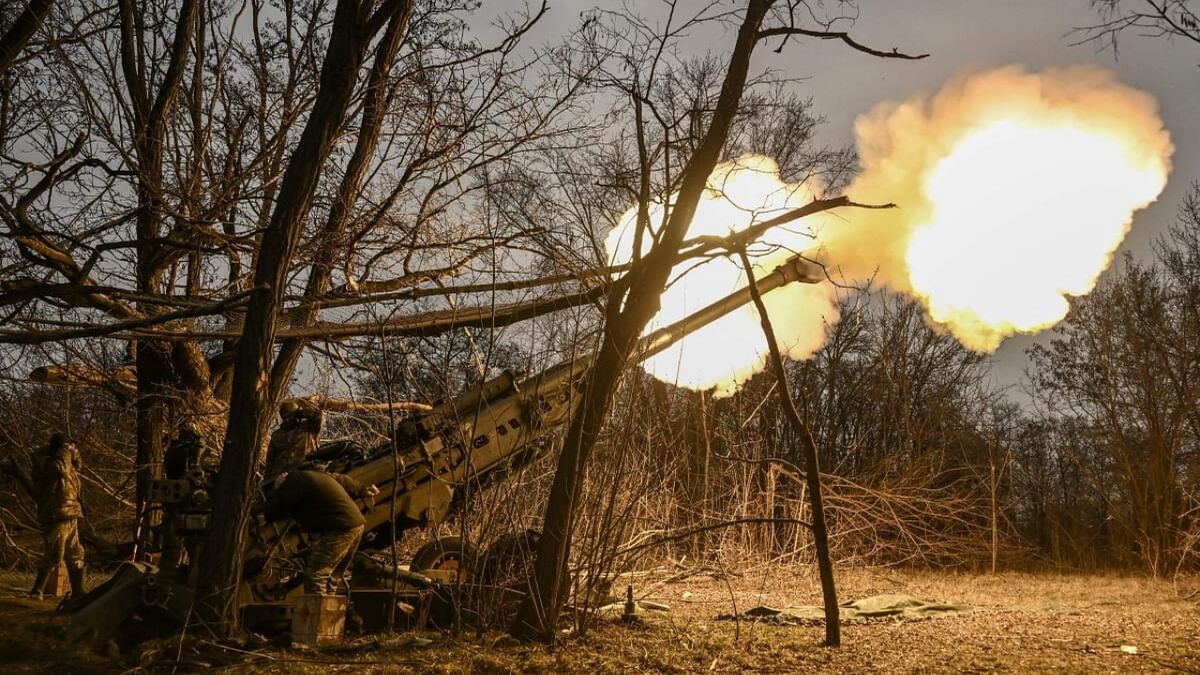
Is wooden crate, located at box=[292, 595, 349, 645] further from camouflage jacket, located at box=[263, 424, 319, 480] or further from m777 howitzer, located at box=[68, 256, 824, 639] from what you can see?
camouflage jacket, located at box=[263, 424, 319, 480]

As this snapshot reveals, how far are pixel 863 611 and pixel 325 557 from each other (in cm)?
Result: 538

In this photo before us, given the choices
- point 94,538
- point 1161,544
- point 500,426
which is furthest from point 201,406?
point 1161,544

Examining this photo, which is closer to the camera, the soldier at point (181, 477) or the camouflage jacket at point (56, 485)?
the soldier at point (181, 477)

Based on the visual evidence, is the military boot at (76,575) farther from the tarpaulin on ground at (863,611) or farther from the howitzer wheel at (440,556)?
the tarpaulin on ground at (863,611)

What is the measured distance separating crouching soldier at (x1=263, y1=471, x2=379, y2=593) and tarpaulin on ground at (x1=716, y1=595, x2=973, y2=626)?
12.9 ft

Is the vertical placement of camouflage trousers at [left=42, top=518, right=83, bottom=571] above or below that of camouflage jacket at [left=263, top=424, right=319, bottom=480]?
below

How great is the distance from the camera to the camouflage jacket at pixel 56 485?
11.9 metres

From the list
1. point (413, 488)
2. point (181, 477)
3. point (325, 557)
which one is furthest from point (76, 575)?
point (325, 557)

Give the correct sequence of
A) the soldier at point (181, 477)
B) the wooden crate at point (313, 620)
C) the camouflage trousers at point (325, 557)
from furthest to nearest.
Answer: the soldier at point (181, 477), the camouflage trousers at point (325, 557), the wooden crate at point (313, 620)

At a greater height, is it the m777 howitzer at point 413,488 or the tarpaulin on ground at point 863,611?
the m777 howitzer at point 413,488

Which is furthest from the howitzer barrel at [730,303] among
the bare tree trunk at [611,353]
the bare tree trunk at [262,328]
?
the bare tree trunk at [262,328]

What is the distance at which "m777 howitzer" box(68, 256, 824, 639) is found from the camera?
28.0ft

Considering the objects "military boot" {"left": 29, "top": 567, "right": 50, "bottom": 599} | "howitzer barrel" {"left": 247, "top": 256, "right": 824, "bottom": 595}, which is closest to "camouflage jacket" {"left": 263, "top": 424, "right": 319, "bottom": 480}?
"howitzer barrel" {"left": 247, "top": 256, "right": 824, "bottom": 595}

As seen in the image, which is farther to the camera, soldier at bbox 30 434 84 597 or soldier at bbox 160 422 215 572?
soldier at bbox 30 434 84 597
